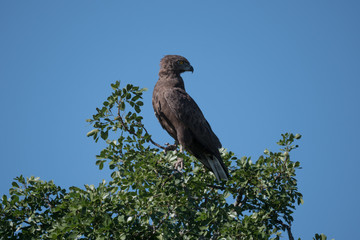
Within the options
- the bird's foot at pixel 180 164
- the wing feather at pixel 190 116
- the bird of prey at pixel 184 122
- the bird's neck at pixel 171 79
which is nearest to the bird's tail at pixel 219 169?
the bird of prey at pixel 184 122

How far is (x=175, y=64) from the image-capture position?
8.77 m

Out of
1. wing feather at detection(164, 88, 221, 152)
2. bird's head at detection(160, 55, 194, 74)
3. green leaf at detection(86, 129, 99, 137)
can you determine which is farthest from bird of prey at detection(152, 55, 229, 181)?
green leaf at detection(86, 129, 99, 137)

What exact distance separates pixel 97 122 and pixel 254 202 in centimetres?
292

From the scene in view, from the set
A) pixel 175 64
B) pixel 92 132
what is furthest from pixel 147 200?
pixel 175 64

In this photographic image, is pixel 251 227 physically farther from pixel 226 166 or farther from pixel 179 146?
pixel 179 146

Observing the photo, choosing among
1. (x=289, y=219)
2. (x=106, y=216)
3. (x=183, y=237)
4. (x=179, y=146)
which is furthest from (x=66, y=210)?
(x=289, y=219)

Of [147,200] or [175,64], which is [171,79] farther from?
[147,200]

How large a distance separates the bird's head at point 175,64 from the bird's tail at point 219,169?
2.29 metres

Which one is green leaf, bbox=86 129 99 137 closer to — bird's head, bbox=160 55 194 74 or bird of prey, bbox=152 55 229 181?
bird of prey, bbox=152 55 229 181

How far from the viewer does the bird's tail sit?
278 inches

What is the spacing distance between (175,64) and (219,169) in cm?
275

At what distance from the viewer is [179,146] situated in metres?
8.08

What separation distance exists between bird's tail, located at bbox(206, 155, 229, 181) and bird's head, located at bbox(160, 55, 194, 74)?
90.2 inches

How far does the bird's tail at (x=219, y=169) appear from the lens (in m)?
7.07
